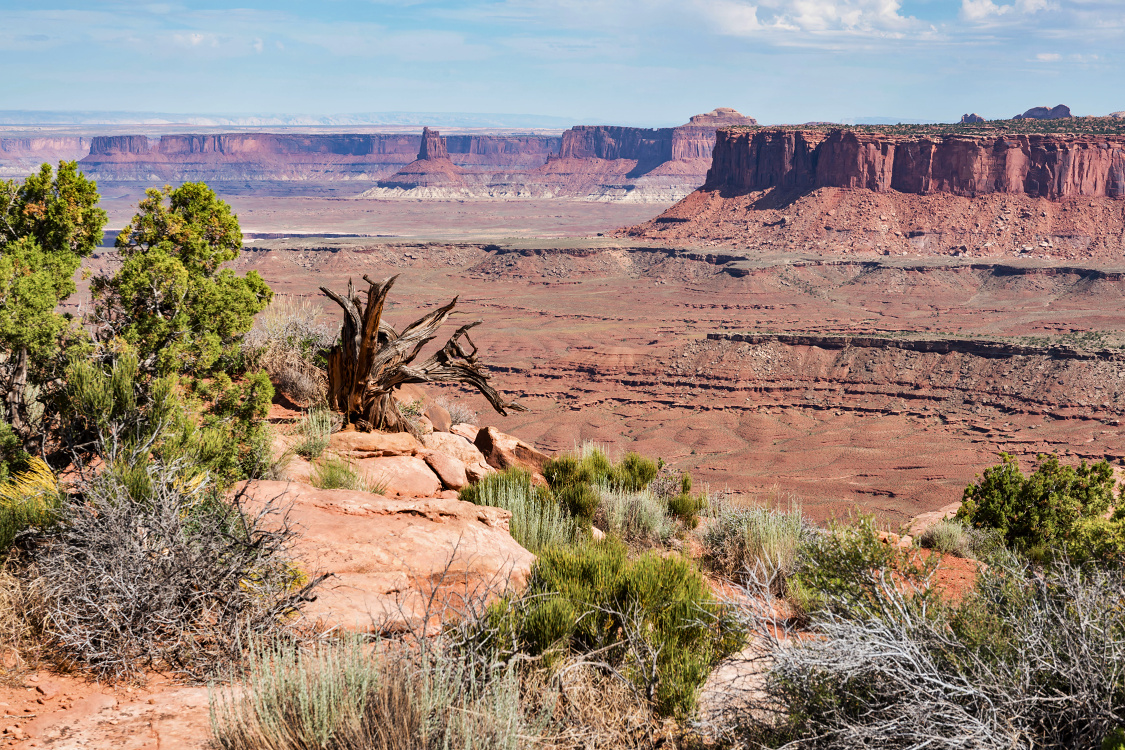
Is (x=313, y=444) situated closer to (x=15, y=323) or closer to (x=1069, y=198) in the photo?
(x=15, y=323)

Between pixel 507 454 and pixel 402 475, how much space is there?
2913mm

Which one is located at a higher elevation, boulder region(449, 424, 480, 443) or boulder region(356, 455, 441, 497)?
boulder region(356, 455, 441, 497)

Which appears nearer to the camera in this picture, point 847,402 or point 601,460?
point 601,460

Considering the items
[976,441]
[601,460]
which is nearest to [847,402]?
[976,441]

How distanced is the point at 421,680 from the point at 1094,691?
110 inches

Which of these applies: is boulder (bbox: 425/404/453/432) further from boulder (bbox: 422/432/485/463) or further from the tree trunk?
the tree trunk

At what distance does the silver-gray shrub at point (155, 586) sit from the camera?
4.21 meters

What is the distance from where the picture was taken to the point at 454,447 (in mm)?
11914

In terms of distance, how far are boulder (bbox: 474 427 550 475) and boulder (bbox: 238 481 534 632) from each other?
15.0 ft

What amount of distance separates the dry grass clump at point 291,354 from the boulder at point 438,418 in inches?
88.1

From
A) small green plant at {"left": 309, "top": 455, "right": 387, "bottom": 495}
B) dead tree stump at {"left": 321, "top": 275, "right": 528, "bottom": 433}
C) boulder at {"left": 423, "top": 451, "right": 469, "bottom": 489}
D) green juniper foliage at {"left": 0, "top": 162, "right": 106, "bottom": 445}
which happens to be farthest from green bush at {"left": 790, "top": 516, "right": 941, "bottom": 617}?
dead tree stump at {"left": 321, "top": 275, "right": 528, "bottom": 433}

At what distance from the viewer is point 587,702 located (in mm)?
4012

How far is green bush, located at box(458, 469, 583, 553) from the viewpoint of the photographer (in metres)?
6.86

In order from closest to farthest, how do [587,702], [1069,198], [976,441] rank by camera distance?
[587,702] < [976,441] < [1069,198]
